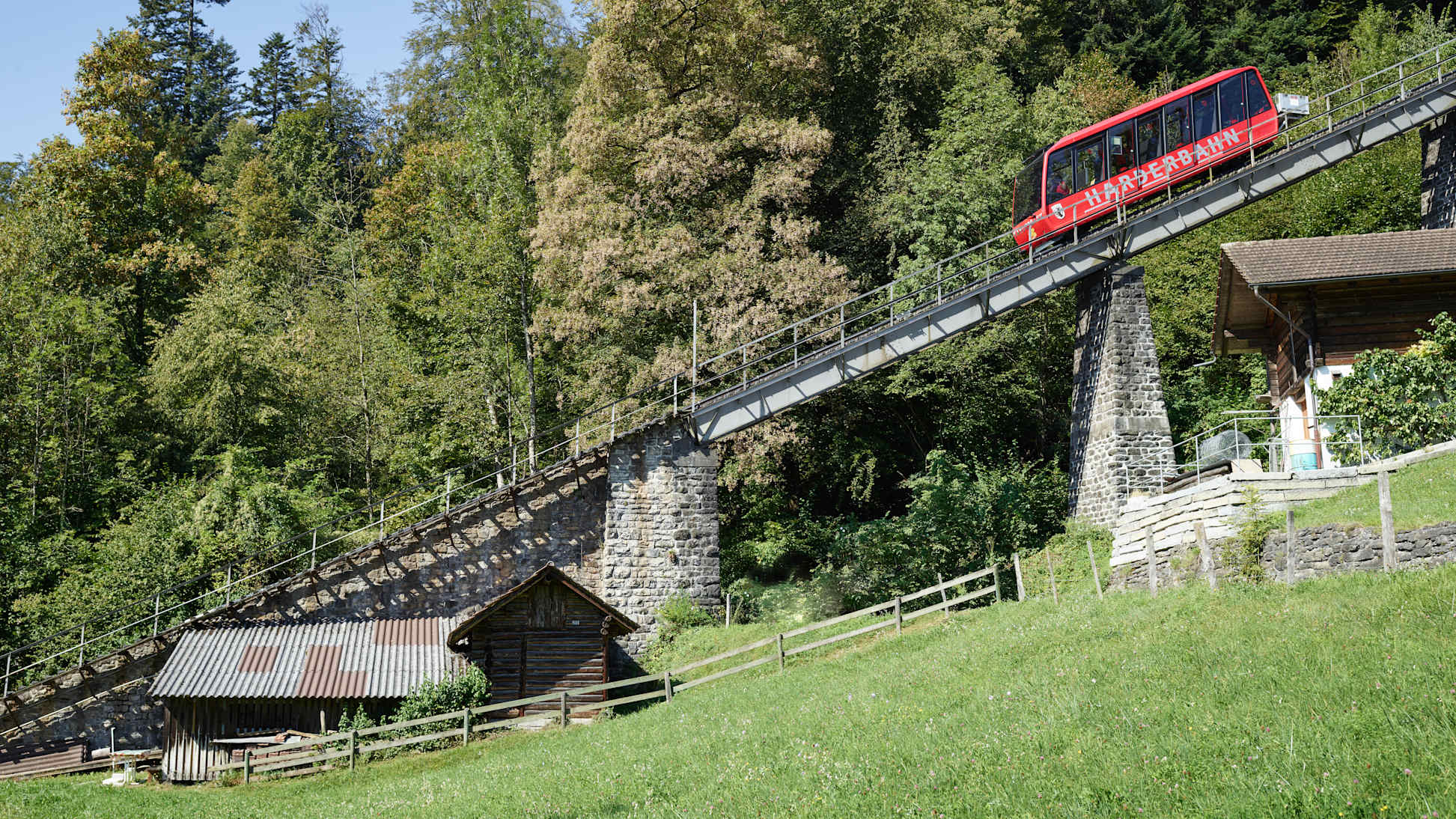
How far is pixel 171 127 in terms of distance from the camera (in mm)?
49938

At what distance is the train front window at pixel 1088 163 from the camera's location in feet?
97.6

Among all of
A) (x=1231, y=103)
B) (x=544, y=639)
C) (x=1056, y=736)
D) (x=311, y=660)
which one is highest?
(x=1231, y=103)

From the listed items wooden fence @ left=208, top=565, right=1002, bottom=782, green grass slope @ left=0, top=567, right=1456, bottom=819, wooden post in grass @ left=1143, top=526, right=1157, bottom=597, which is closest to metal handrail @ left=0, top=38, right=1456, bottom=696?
wooden fence @ left=208, top=565, right=1002, bottom=782

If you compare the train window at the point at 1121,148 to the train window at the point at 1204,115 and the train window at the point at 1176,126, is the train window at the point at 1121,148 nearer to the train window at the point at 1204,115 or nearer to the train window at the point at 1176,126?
the train window at the point at 1176,126

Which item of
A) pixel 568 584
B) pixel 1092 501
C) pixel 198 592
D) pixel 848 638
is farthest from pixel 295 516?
pixel 1092 501

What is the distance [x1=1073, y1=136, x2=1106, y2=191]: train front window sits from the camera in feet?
97.6

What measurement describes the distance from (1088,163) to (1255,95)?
4.47m

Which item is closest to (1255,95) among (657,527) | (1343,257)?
(1343,257)

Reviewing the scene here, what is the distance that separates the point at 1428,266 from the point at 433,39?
41.8m

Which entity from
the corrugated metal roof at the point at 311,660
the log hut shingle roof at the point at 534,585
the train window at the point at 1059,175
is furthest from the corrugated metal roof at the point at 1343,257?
the corrugated metal roof at the point at 311,660

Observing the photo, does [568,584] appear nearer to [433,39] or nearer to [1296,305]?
[1296,305]

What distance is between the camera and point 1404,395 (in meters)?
21.5

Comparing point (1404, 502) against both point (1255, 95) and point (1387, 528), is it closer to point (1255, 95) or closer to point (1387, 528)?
point (1387, 528)

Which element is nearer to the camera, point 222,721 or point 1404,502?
point 1404,502
